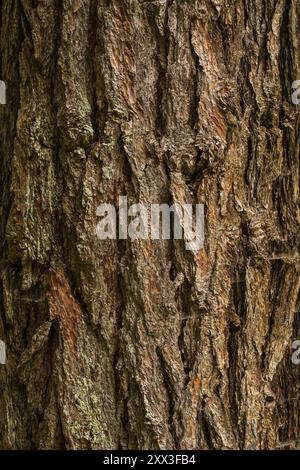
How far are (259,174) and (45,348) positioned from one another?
711 millimetres

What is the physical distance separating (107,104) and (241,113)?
13.8 inches

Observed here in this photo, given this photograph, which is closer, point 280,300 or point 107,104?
point 107,104

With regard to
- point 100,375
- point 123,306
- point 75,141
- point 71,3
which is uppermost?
point 71,3

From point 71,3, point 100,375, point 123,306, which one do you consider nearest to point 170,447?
point 100,375

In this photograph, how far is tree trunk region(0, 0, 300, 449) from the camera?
66.3 inches

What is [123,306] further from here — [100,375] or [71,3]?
[71,3]

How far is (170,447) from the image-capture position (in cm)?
168

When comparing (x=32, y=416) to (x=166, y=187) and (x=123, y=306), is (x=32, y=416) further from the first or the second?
(x=166, y=187)

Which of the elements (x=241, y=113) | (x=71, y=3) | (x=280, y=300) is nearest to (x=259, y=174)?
(x=241, y=113)

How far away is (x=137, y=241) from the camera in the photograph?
1686mm

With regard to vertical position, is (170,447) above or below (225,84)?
below

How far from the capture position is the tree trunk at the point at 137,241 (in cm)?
168

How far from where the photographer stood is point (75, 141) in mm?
1700

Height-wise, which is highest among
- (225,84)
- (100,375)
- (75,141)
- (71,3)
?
(71,3)
